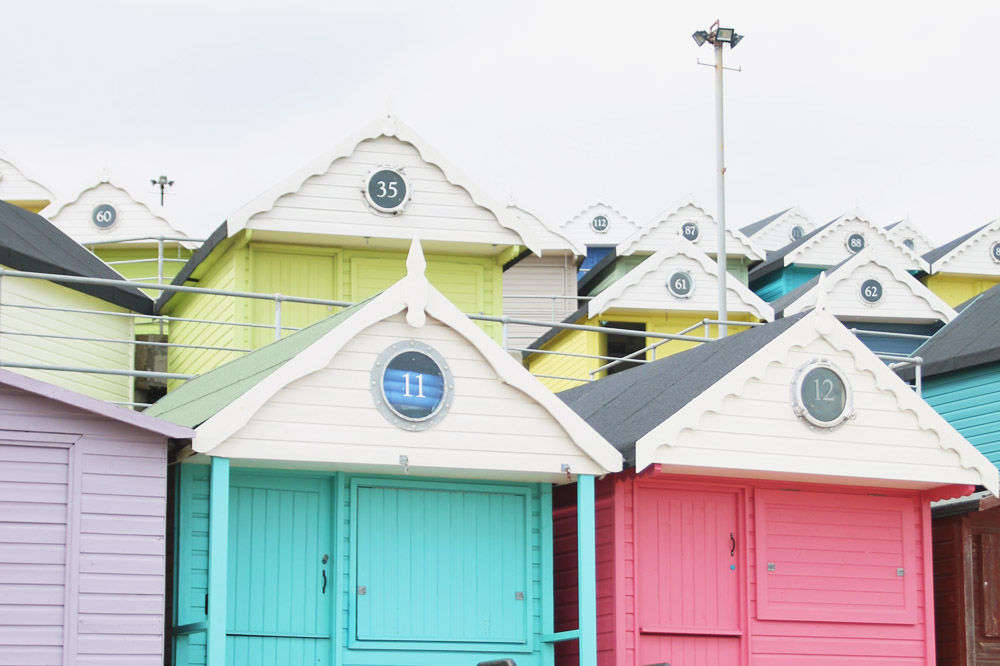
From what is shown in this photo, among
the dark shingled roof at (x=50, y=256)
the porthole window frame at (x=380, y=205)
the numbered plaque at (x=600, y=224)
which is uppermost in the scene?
the numbered plaque at (x=600, y=224)

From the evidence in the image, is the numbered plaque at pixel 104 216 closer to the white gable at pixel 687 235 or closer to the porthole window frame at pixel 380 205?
the white gable at pixel 687 235

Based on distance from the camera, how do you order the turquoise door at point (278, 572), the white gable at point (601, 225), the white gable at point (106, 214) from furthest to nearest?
1. the white gable at point (601, 225)
2. the white gable at point (106, 214)
3. the turquoise door at point (278, 572)

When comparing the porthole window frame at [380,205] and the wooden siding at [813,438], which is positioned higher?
the porthole window frame at [380,205]

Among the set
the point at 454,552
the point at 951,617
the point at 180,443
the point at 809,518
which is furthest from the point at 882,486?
the point at 180,443

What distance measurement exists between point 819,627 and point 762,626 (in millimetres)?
650

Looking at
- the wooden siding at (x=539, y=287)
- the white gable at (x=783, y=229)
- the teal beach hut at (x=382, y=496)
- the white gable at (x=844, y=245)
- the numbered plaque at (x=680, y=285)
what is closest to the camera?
the teal beach hut at (x=382, y=496)

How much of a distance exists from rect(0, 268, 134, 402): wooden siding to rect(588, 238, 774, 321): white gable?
10.5 metres

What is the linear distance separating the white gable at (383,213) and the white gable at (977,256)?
2167 centimetres

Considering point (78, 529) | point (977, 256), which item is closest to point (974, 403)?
point (78, 529)

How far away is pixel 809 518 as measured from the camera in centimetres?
1612

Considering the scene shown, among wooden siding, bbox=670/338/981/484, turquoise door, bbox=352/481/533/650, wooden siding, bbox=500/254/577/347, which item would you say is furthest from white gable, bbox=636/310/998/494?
wooden siding, bbox=500/254/577/347

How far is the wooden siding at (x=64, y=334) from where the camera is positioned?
21047 millimetres

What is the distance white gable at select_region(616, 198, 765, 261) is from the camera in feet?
125

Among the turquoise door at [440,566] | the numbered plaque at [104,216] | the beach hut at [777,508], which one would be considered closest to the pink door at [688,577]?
the beach hut at [777,508]
